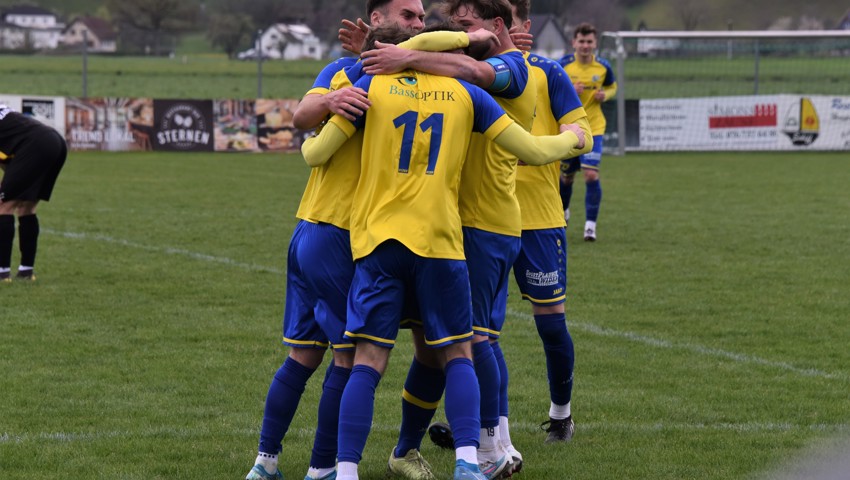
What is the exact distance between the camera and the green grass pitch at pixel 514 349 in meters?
5.07

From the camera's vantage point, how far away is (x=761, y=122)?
25984 millimetres

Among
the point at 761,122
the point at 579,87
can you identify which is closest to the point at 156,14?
the point at 761,122

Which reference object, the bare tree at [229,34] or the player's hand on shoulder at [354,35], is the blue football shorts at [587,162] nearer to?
the player's hand on shoulder at [354,35]

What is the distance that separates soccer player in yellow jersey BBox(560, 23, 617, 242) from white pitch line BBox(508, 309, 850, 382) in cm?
426

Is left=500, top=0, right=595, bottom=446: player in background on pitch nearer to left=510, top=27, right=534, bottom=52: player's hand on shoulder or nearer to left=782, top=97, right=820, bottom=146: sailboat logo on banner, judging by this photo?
left=510, top=27, right=534, bottom=52: player's hand on shoulder

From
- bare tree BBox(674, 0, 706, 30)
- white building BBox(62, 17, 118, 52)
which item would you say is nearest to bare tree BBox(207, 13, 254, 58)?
white building BBox(62, 17, 118, 52)

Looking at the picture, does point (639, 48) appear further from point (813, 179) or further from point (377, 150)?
point (377, 150)

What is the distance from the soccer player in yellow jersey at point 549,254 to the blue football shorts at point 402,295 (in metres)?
1.16

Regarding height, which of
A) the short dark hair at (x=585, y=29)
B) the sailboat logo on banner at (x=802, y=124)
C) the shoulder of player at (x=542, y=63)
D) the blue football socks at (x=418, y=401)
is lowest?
the blue football socks at (x=418, y=401)

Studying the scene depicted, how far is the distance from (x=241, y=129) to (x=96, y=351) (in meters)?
18.8

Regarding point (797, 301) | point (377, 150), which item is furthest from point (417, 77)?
Answer: point (797, 301)

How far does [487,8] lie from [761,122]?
74.9ft

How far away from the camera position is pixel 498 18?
451cm

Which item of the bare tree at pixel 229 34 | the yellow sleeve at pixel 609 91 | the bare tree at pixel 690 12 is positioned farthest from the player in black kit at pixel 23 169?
the bare tree at pixel 690 12
